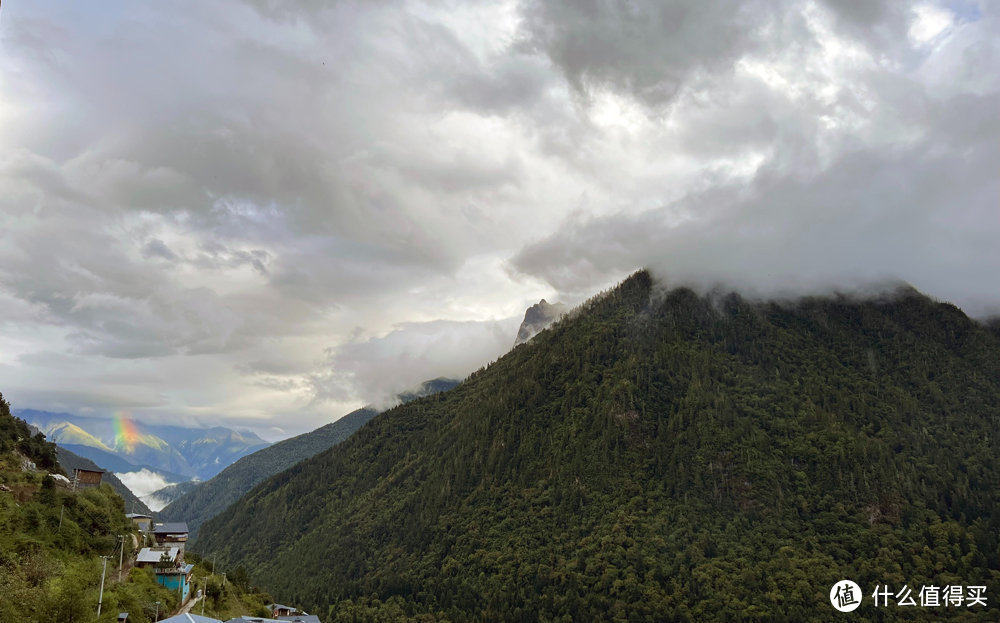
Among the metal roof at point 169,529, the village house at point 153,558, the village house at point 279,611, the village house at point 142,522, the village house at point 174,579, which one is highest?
the village house at point 142,522

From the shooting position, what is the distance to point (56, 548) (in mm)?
76250

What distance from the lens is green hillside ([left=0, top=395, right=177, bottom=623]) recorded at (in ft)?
169

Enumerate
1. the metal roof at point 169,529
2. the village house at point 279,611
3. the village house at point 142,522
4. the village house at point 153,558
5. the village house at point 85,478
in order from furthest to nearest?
the metal roof at point 169,529, the village house at point 279,611, the village house at point 142,522, the village house at point 85,478, the village house at point 153,558

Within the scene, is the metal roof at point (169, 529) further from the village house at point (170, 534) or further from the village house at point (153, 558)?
the village house at point (153, 558)

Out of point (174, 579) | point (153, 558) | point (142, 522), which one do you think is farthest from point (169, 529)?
point (174, 579)

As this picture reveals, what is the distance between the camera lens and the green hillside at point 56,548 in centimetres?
5153

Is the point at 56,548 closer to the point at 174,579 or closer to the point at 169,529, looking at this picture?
the point at 174,579

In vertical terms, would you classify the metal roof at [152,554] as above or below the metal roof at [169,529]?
below

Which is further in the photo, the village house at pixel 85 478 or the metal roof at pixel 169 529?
the metal roof at pixel 169 529

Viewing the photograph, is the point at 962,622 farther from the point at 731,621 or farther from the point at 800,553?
the point at 731,621

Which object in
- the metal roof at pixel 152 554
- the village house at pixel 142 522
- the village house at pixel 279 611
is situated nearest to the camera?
the metal roof at pixel 152 554

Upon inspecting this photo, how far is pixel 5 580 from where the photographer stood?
2116 inches

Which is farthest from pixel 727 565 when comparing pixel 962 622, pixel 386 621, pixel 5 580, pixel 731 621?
pixel 5 580

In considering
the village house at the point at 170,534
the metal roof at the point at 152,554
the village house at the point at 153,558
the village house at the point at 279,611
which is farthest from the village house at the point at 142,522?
the village house at the point at 279,611
